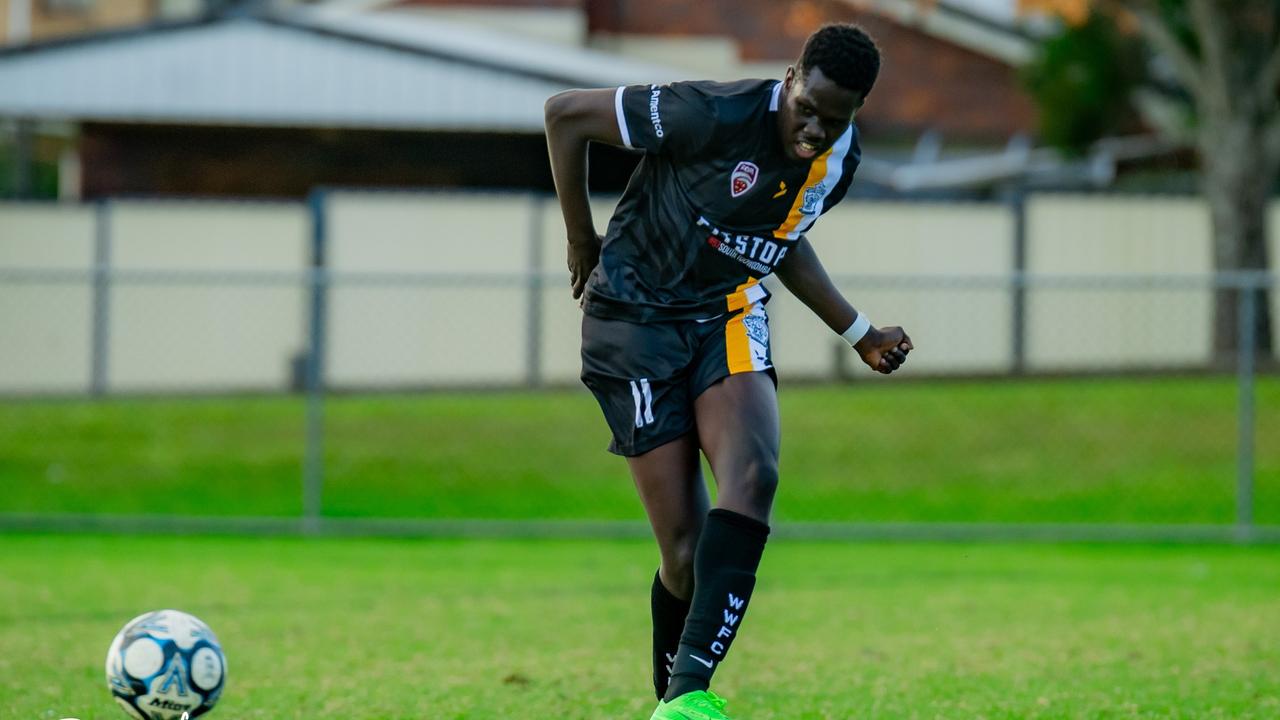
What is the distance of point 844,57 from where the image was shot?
4707 mm

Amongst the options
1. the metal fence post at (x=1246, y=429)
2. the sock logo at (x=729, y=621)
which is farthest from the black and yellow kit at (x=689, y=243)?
the metal fence post at (x=1246, y=429)

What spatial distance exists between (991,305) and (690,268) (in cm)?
1397

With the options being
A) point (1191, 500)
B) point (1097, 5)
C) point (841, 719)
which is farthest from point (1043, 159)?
point (841, 719)

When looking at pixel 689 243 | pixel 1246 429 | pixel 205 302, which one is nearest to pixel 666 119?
pixel 689 243

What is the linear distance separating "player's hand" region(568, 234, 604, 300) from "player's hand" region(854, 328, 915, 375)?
0.90 m

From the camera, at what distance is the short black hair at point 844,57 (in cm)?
471

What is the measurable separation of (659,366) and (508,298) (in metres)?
13.0

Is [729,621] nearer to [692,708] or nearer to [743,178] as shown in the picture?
[692,708]

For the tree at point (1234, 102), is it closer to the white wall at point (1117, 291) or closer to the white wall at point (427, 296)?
the white wall at point (1117, 291)

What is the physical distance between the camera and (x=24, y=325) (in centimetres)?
1834

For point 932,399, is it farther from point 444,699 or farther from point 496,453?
point 444,699

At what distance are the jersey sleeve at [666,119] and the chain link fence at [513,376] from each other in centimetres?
697

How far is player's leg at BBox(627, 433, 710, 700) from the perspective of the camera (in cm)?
515

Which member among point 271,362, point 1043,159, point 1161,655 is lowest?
point 1161,655
